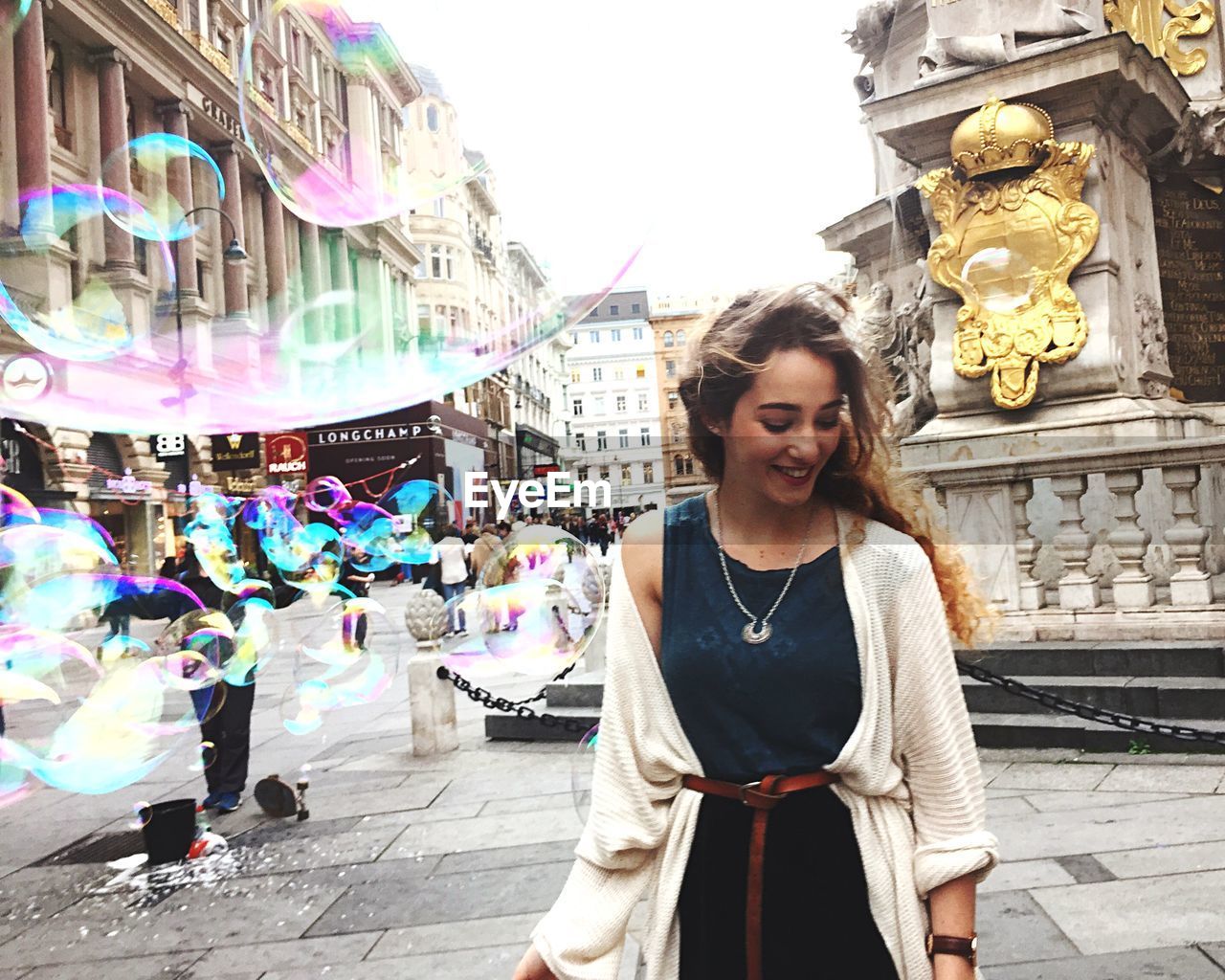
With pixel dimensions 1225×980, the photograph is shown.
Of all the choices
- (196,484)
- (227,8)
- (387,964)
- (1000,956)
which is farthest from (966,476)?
(227,8)

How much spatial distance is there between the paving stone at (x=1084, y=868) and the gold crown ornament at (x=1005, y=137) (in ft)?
15.9

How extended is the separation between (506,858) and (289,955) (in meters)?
1.24

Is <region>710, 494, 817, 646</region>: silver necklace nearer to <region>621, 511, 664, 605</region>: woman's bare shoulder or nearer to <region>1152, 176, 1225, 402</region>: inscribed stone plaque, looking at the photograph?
<region>621, 511, 664, 605</region>: woman's bare shoulder

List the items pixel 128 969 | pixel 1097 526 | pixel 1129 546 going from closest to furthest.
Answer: pixel 128 969, pixel 1129 546, pixel 1097 526

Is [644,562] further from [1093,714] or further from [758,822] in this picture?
[1093,714]

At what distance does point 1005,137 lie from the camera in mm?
7391

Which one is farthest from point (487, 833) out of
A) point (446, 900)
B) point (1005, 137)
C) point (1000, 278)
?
point (1005, 137)

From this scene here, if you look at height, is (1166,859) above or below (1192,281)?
below

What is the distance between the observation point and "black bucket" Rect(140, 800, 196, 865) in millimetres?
5379

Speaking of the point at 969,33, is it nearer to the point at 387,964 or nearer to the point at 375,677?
the point at 375,677

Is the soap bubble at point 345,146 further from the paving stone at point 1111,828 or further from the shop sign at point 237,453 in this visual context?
the shop sign at point 237,453

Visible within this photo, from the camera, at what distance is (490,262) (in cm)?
613

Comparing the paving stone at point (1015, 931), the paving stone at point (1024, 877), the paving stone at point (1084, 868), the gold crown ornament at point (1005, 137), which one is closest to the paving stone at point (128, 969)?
the paving stone at point (1015, 931)

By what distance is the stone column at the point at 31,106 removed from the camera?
72.9ft
